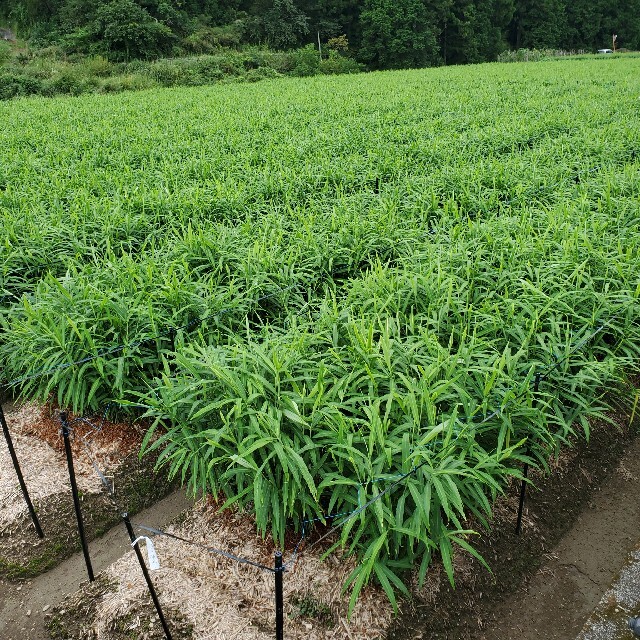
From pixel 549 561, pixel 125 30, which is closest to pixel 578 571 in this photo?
pixel 549 561

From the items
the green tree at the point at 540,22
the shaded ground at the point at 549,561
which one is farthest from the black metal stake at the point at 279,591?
the green tree at the point at 540,22

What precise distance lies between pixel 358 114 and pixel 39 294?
8.23 metres

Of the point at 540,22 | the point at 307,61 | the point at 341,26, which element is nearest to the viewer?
the point at 307,61

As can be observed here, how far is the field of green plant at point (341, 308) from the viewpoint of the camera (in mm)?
2156

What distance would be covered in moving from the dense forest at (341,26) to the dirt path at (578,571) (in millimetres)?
24955

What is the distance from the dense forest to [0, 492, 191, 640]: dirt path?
24305mm

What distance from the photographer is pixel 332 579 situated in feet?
7.16

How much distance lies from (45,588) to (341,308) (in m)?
2.01

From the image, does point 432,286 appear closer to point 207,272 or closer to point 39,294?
point 207,272

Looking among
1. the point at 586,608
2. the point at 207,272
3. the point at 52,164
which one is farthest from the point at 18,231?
the point at 586,608

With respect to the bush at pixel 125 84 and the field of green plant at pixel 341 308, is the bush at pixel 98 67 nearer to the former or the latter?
the bush at pixel 125 84

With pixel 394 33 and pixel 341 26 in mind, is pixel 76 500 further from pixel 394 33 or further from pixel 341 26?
pixel 341 26

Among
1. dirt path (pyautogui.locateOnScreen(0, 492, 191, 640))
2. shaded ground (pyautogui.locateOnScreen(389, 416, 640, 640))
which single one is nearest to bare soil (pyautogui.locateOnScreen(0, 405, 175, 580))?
dirt path (pyautogui.locateOnScreen(0, 492, 191, 640))

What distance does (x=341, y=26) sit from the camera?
33875 mm
